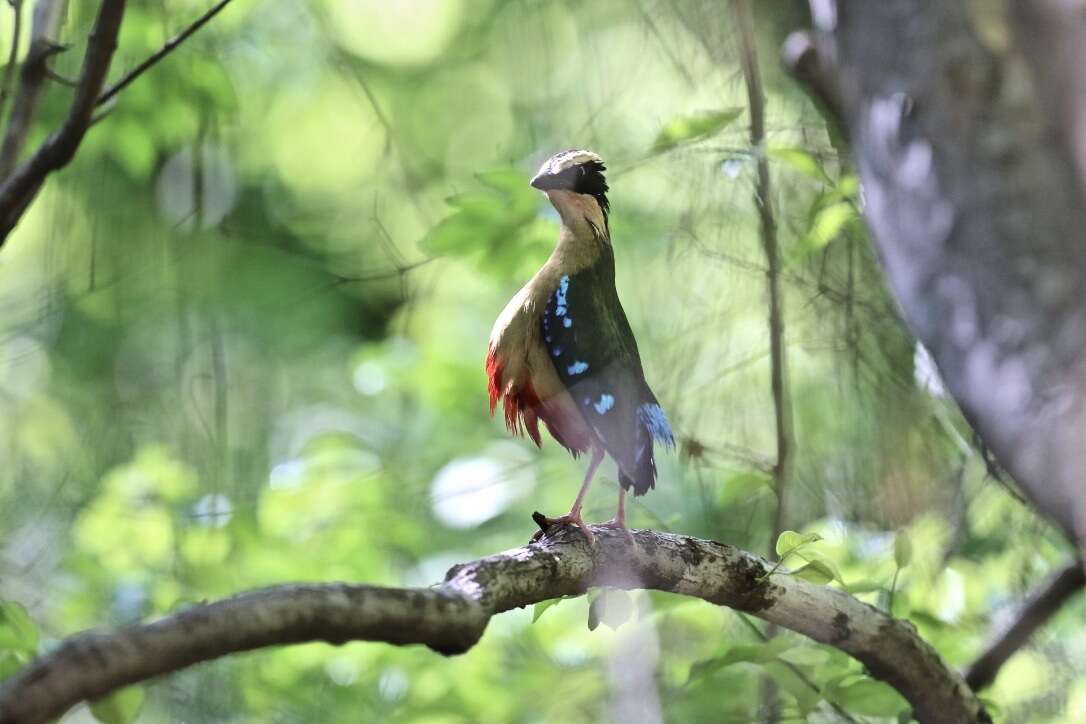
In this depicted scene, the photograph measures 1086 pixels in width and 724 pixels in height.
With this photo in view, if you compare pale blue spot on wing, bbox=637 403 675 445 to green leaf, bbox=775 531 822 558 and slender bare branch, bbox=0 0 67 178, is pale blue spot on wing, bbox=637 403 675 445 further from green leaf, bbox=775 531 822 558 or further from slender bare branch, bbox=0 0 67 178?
slender bare branch, bbox=0 0 67 178

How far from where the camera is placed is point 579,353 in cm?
176

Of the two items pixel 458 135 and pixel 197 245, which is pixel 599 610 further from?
pixel 458 135

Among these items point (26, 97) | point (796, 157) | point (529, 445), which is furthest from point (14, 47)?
point (529, 445)

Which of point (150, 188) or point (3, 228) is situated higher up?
point (3, 228)

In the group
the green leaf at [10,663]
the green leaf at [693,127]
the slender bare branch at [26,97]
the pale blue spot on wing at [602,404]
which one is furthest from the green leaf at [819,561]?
the slender bare branch at [26,97]

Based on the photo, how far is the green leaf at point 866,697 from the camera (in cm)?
203

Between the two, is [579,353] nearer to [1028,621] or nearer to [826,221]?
[826,221]

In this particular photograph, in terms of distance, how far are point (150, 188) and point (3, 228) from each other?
2.26 meters

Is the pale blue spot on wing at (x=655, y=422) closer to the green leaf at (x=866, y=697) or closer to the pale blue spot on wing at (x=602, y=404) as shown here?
the pale blue spot on wing at (x=602, y=404)

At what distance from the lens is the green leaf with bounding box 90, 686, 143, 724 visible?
140 centimetres

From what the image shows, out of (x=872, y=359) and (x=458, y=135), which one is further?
(x=458, y=135)

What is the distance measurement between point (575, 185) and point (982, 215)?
798 mm

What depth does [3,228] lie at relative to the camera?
5.70 feet

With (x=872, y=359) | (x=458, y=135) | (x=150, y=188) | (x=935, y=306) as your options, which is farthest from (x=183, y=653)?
(x=458, y=135)
